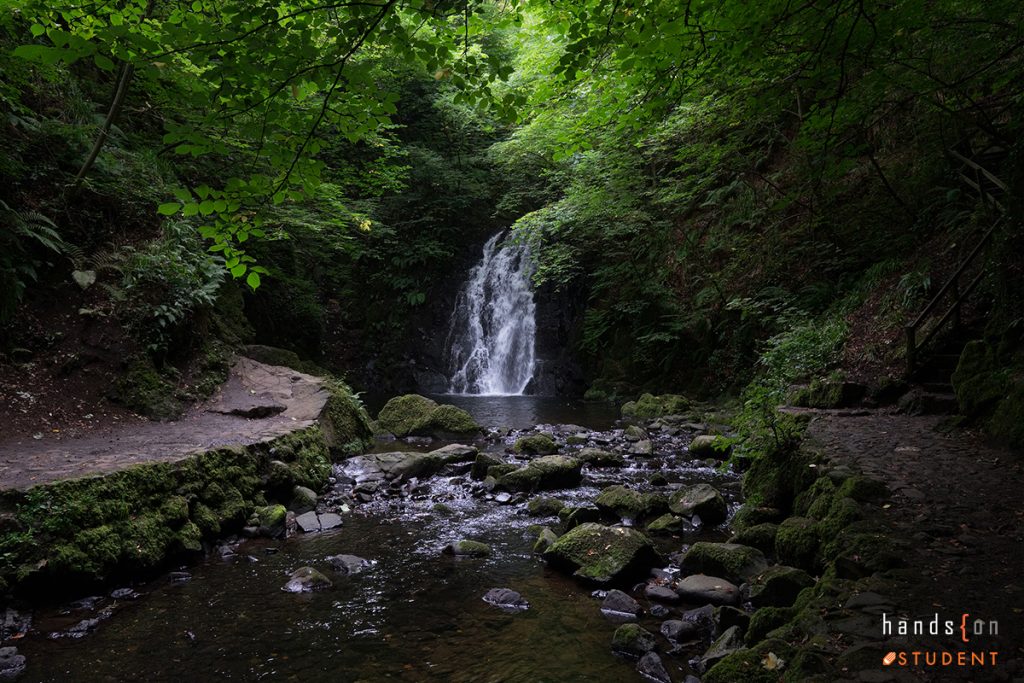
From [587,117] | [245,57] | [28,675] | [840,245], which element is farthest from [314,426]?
[840,245]

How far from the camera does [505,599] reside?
457 cm

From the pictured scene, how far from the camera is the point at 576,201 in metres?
14.6

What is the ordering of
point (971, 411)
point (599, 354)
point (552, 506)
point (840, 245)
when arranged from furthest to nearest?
point (599, 354) → point (840, 245) → point (552, 506) → point (971, 411)

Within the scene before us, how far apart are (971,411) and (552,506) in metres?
4.65

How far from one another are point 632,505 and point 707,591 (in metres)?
2.14

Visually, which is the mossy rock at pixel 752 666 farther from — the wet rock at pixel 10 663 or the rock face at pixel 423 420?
the rock face at pixel 423 420

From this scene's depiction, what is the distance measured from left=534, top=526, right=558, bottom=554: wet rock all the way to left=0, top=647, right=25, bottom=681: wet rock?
3922mm

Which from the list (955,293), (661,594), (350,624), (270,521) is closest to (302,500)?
(270,521)

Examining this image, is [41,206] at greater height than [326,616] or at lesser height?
greater

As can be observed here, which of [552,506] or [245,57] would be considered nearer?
[245,57]

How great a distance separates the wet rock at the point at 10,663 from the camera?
339 cm

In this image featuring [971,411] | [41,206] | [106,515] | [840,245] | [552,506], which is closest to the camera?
[106,515]

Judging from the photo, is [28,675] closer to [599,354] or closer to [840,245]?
[840,245]

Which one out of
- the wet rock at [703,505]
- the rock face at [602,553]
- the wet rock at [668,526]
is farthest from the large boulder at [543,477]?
the rock face at [602,553]
